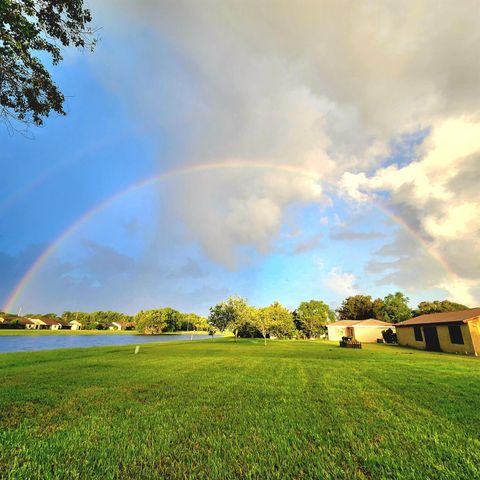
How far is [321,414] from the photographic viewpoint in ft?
19.6

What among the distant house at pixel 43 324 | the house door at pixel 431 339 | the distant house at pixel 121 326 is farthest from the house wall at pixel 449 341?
the distant house at pixel 121 326

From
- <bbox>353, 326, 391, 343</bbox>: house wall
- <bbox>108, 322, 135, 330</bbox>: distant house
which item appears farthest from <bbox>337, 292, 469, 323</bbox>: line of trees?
<bbox>108, 322, 135, 330</bbox>: distant house

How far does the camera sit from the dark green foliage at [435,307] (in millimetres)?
59438

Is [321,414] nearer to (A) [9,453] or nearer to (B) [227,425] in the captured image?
(B) [227,425]

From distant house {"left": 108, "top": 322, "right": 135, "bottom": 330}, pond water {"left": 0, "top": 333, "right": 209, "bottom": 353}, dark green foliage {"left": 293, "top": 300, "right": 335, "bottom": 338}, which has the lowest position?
pond water {"left": 0, "top": 333, "right": 209, "bottom": 353}

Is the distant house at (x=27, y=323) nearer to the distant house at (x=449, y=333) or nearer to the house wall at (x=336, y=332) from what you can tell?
the house wall at (x=336, y=332)

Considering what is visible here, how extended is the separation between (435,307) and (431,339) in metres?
36.2

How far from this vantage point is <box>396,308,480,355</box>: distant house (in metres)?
26.2

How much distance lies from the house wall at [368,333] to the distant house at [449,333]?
10640 millimetres

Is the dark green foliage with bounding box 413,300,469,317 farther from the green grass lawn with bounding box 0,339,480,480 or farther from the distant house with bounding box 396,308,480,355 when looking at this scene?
the green grass lawn with bounding box 0,339,480,480

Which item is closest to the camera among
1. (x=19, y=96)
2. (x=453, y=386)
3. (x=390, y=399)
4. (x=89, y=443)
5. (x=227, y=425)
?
(x=89, y=443)

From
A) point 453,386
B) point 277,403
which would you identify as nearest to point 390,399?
point 277,403

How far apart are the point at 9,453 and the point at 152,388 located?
17.0 ft

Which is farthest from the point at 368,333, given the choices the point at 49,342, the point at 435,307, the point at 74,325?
the point at 74,325
